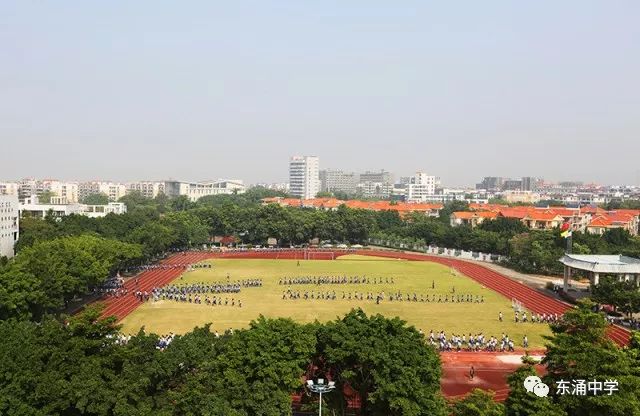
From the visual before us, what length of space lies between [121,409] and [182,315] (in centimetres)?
1868

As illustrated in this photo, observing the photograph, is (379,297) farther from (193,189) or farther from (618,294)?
(193,189)

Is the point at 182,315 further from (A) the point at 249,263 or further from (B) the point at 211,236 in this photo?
(B) the point at 211,236

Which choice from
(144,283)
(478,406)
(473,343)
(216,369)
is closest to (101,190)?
(144,283)

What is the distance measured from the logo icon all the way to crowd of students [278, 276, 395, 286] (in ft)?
100

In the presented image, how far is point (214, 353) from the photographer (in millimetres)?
17594

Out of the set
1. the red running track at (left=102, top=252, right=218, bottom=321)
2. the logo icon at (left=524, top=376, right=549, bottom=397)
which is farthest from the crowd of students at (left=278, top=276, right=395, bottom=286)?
the logo icon at (left=524, top=376, right=549, bottom=397)

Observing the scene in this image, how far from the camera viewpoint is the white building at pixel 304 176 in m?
187

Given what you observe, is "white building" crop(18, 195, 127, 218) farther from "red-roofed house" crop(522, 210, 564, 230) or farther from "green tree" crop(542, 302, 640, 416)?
"green tree" crop(542, 302, 640, 416)

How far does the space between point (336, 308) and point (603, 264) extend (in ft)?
63.0

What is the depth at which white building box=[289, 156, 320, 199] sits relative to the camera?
186875 millimetres

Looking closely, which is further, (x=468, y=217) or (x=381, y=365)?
(x=468, y=217)

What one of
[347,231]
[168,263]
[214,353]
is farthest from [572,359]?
[347,231]

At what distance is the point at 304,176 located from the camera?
7402 inches

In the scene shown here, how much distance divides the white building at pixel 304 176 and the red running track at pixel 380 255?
116212mm
